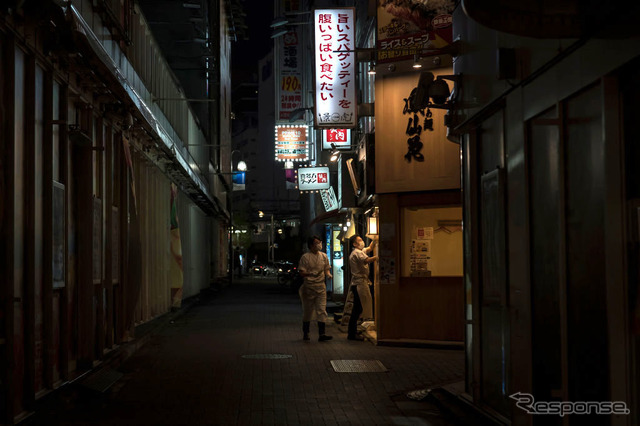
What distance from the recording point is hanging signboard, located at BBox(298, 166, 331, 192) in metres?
30.7

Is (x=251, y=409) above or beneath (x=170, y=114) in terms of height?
beneath

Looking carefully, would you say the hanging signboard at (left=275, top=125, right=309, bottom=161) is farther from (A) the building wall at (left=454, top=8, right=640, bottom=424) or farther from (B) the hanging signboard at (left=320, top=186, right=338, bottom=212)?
(A) the building wall at (left=454, top=8, right=640, bottom=424)

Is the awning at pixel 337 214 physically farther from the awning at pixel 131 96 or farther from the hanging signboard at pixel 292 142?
the hanging signboard at pixel 292 142

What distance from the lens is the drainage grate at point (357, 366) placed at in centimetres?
1227

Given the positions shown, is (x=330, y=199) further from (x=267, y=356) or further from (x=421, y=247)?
(x=267, y=356)

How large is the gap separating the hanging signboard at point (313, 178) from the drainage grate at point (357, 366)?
17628 mm

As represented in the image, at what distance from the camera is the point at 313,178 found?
3080 cm

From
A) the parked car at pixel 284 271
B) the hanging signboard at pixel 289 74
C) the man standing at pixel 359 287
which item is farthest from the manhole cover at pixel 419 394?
the hanging signboard at pixel 289 74

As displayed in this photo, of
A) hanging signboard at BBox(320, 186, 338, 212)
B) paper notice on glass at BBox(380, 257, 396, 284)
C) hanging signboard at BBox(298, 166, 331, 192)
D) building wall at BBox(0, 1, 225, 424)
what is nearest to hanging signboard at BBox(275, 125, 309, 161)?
hanging signboard at BBox(320, 186, 338, 212)

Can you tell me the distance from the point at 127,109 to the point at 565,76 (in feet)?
31.8

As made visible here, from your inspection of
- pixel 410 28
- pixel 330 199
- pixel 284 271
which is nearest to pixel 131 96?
pixel 410 28

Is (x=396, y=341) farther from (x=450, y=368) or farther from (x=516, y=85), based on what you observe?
(x=516, y=85)

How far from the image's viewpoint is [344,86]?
18.2 m

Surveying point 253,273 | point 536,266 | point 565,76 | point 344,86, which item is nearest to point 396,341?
point 344,86
